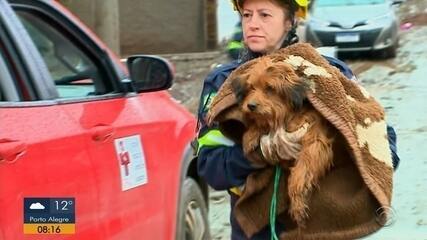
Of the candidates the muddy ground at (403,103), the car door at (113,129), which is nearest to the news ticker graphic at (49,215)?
the car door at (113,129)

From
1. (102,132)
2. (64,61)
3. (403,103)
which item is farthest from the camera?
(403,103)

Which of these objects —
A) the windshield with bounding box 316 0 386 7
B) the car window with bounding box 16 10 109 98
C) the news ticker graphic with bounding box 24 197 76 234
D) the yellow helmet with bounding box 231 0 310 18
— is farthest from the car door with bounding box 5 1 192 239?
the windshield with bounding box 316 0 386 7

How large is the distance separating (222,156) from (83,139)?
2.99ft

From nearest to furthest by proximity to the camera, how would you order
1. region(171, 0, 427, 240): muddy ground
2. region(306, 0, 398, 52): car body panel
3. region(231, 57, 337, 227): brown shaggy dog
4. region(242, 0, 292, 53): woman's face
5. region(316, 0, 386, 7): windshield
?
1. region(231, 57, 337, 227): brown shaggy dog
2. region(242, 0, 292, 53): woman's face
3. region(171, 0, 427, 240): muddy ground
4. region(306, 0, 398, 52): car body panel
5. region(316, 0, 386, 7): windshield

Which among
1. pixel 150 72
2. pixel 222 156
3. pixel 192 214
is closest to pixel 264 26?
pixel 222 156

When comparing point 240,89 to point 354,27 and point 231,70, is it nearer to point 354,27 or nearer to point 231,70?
point 231,70

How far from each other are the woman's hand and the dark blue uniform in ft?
0.36

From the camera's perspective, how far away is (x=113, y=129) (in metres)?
3.62

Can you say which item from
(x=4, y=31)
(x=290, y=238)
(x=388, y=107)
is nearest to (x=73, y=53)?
(x=4, y=31)

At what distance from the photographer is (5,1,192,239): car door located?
3441 mm

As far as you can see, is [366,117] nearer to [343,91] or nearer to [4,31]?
[343,91]

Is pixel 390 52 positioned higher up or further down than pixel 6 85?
further down

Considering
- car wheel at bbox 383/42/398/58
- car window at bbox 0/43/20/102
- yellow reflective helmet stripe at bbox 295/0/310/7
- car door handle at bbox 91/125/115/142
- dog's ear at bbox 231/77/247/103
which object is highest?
yellow reflective helmet stripe at bbox 295/0/310/7

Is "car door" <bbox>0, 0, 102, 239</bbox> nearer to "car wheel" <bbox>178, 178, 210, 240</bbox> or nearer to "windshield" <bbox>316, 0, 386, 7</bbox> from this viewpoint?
Result: "car wheel" <bbox>178, 178, 210, 240</bbox>
